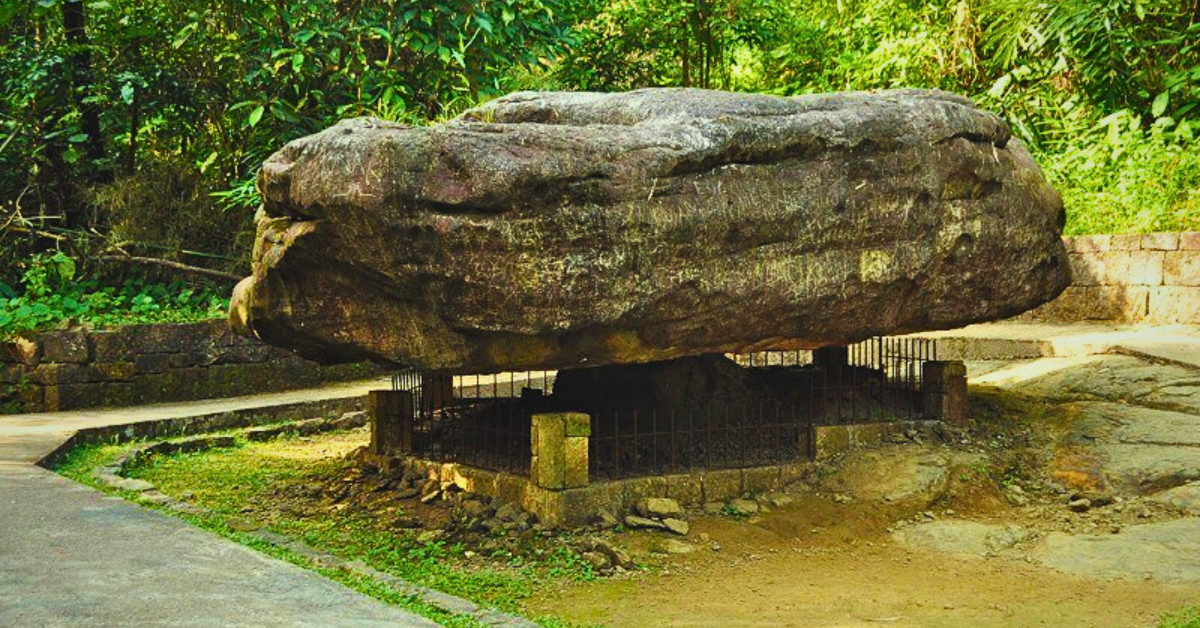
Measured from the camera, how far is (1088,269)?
13727mm

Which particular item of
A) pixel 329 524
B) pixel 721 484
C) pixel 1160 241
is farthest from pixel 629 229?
pixel 1160 241

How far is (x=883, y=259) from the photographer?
7992mm

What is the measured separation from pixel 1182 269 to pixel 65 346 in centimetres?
1080

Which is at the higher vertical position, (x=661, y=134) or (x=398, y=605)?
(x=661, y=134)

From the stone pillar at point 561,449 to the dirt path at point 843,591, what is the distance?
57 cm

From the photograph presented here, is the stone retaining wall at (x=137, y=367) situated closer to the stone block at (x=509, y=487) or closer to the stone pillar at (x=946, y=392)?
the stone block at (x=509, y=487)

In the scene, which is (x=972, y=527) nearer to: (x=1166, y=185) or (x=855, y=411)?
(x=855, y=411)

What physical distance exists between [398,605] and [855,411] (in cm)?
432

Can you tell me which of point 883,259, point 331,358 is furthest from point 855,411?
point 331,358

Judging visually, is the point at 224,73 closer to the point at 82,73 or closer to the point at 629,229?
the point at 82,73

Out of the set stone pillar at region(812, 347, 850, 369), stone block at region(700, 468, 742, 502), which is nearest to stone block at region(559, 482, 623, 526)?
stone block at region(700, 468, 742, 502)

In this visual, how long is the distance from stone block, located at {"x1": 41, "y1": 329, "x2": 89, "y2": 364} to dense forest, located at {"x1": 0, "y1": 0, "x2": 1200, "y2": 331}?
1181 mm

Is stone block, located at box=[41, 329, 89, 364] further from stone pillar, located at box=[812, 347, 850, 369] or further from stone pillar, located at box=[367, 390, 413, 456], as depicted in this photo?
stone pillar, located at box=[812, 347, 850, 369]

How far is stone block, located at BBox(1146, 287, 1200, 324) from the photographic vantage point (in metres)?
12.6
